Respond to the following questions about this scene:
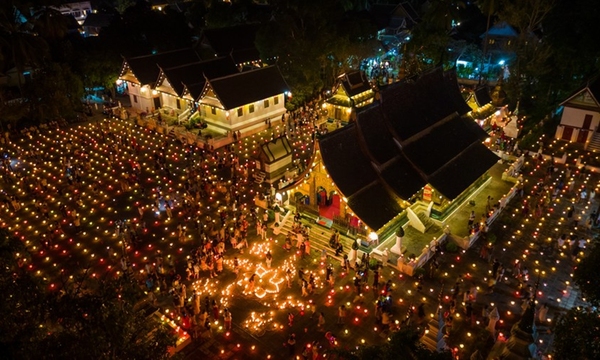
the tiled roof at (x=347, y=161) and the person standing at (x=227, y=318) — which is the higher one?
the tiled roof at (x=347, y=161)

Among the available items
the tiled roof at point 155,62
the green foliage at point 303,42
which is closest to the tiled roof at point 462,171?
the green foliage at point 303,42

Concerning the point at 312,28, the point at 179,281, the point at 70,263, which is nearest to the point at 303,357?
the point at 179,281

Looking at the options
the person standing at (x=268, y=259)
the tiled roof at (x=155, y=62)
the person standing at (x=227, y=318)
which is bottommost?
the person standing at (x=227, y=318)

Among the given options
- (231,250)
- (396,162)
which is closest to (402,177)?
(396,162)

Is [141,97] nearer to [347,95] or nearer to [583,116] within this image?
[347,95]

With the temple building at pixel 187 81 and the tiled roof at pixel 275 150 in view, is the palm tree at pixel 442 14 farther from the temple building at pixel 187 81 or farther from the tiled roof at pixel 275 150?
the tiled roof at pixel 275 150

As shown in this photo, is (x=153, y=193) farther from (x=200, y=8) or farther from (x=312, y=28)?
(x=200, y=8)
